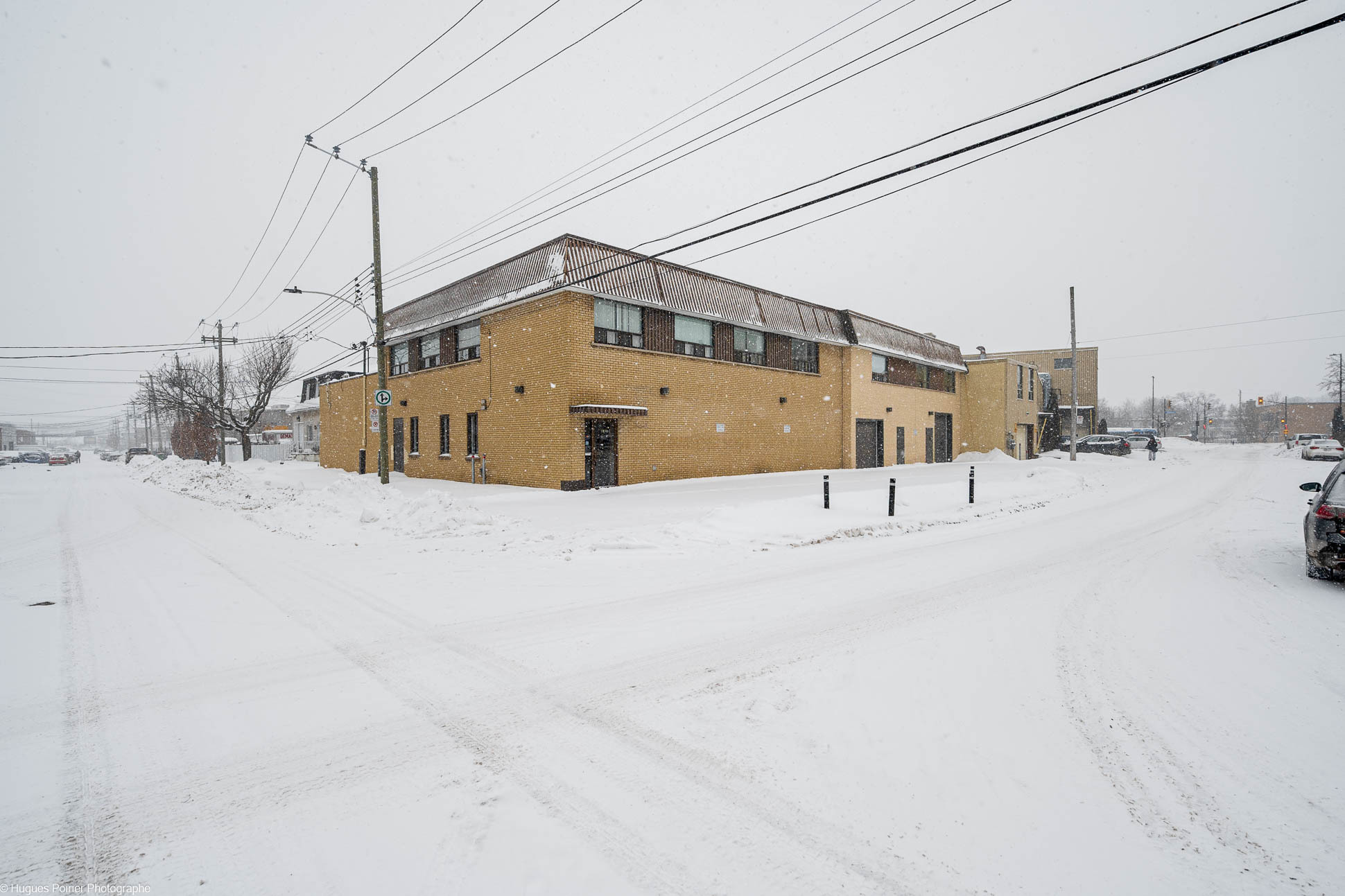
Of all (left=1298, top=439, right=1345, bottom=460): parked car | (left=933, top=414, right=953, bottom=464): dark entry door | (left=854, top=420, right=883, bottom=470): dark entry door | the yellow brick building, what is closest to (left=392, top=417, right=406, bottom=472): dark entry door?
the yellow brick building

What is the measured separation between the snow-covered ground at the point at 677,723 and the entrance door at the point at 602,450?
10.5m

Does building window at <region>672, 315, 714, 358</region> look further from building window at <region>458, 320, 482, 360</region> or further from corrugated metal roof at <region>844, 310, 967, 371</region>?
corrugated metal roof at <region>844, 310, 967, 371</region>

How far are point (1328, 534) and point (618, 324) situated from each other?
16800mm

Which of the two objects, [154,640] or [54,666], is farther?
[154,640]

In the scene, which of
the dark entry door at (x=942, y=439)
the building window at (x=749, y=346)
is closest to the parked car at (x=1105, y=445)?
the dark entry door at (x=942, y=439)

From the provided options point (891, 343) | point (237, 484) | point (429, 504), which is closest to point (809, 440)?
point (891, 343)

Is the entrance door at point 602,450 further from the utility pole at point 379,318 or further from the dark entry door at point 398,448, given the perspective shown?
the dark entry door at point 398,448

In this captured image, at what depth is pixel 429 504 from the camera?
1156cm

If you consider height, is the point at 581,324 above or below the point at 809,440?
above

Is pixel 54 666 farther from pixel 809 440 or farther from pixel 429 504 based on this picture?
pixel 809 440

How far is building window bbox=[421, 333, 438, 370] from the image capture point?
24344 millimetres

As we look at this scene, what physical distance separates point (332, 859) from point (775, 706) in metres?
2.54

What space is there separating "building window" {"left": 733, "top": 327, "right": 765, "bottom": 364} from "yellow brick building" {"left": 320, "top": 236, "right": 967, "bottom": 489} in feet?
0.29

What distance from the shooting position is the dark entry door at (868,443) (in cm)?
2922
